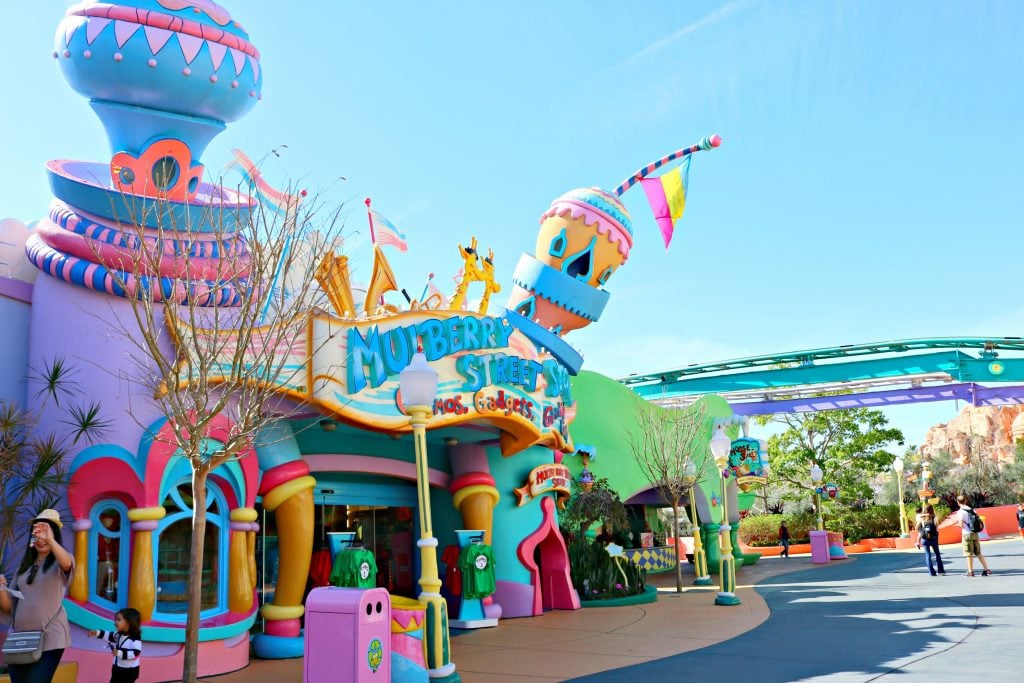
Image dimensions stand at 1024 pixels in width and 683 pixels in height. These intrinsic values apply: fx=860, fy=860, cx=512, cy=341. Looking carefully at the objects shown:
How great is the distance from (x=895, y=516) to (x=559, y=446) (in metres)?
29.9

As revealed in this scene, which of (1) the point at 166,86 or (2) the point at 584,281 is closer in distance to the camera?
(1) the point at 166,86

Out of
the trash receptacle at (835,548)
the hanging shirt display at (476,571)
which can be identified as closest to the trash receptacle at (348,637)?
the hanging shirt display at (476,571)

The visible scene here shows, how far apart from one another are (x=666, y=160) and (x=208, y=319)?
1736cm

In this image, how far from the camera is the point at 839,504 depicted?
1690 inches

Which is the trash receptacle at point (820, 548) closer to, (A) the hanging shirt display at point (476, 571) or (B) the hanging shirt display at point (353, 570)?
(A) the hanging shirt display at point (476, 571)

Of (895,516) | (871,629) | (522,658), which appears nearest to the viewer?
(522,658)

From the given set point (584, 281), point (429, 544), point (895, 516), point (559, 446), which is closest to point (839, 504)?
point (895, 516)

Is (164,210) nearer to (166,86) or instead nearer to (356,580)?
(166,86)

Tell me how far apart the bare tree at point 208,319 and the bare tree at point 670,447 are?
40.7 feet

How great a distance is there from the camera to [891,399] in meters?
30.4

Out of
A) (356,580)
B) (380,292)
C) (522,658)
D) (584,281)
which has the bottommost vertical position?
(522,658)

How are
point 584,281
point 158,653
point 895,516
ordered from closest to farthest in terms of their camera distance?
point 158,653 → point 584,281 → point 895,516

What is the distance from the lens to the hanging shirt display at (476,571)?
15.6m

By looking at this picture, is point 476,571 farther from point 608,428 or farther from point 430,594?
point 608,428
